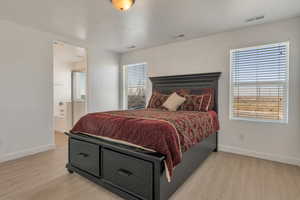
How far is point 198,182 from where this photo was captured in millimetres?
2100

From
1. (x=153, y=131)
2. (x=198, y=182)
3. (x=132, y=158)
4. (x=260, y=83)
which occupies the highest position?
(x=260, y=83)

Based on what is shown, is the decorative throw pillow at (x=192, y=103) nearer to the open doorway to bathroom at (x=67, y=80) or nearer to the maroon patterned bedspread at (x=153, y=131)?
the maroon patterned bedspread at (x=153, y=131)

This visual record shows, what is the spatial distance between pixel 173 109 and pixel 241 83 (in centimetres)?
145

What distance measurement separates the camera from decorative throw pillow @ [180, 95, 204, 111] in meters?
3.21

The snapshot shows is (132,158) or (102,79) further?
(102,79)

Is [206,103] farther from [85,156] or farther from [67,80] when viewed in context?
[67,80]

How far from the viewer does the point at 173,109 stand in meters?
3.23

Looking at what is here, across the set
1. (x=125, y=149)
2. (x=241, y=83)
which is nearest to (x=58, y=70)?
(x=125, y=149)

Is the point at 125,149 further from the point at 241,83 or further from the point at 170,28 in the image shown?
the point at 241,83

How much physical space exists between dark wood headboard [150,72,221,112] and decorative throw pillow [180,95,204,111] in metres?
0.33

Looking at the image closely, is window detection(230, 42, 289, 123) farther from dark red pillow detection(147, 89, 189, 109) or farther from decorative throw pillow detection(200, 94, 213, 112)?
dark red pillow detection(147, 89, 189, 109)

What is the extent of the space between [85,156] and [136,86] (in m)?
2.95

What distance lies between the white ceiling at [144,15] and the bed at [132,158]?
162 centimetres

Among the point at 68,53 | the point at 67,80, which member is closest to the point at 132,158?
the point at 68,53
